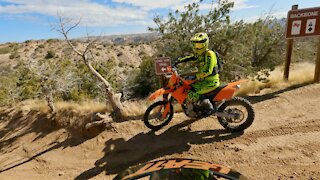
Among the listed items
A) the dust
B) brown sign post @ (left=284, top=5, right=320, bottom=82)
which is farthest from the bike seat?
brown sign post @ (left=284, top=5, right=320, bottom=82)

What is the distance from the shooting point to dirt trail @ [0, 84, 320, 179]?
5.07m

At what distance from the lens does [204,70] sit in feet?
18.7

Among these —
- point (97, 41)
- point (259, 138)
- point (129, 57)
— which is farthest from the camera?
point (129, 57)

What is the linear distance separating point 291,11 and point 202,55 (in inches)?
149

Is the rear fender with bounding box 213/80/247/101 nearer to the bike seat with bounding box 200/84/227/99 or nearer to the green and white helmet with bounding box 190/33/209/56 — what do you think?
the bike seat with bounding box 200/84/227/99

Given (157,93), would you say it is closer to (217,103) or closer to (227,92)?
(217,103)

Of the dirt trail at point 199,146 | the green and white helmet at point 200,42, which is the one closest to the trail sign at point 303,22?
the dirt trail at point 199,146

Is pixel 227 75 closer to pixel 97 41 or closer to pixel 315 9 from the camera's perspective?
pixel 315 9

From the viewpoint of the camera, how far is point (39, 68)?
46.6 feet

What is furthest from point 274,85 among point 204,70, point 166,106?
point 166,106

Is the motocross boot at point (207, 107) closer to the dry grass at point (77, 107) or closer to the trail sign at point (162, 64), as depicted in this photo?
the trail sign at point (162, 64)

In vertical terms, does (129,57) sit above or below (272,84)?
below

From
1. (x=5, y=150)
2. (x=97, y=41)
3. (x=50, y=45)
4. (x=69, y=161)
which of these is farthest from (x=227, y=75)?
(x=50, y=45)

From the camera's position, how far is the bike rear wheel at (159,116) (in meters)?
6.40
